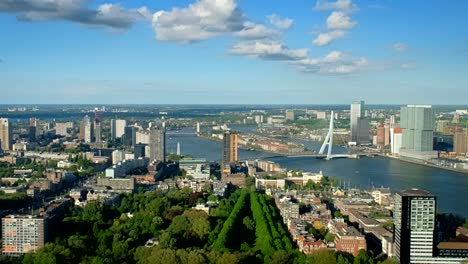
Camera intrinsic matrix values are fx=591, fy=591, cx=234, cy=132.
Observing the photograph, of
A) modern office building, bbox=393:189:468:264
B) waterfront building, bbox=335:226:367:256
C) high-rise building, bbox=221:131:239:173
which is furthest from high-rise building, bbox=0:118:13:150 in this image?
modern office building, bbox=393:189:468:264

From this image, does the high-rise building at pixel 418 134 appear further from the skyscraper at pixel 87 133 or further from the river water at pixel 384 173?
the skyscraper at pixel 87 133

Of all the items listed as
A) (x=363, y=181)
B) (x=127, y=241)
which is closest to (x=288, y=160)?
(x=363, y=181)

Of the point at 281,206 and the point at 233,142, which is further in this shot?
the point at 233,142

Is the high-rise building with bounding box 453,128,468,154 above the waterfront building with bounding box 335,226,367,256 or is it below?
above

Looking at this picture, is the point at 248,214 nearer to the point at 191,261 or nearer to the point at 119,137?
the point at 191,261

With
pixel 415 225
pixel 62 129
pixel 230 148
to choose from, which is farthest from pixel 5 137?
pixel 415 225

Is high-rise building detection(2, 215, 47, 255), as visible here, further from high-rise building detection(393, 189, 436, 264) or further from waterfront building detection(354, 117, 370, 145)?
waterfront building detection(354, 117, 370, 145)

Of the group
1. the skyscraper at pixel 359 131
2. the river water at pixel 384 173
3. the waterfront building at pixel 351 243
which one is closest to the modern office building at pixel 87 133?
the river water at pixel 384 173
